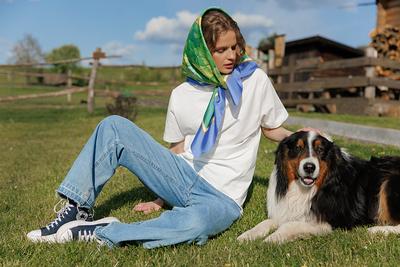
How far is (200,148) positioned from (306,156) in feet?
2.75

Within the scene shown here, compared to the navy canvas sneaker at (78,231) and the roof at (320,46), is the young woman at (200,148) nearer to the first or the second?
the navy canvas sneaker at (78,231)

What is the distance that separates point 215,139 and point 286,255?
1.10 metres

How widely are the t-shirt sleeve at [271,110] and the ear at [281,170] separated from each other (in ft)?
0.70

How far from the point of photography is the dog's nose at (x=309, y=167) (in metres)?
3.52

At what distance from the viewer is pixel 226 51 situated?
3660 mm

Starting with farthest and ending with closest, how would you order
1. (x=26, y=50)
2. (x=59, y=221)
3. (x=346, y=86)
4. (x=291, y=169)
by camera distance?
(x=26, y=50) < (x=346, y=86) < (x=291, y=169) < (x=59, y=221)

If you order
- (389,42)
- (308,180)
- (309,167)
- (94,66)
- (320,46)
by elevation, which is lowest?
(308,180)

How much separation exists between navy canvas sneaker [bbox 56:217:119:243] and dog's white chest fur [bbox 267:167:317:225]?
4.70 feet

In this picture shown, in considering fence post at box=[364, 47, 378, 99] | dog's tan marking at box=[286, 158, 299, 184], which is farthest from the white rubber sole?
fence post at box=[364, 47, 378, 99]

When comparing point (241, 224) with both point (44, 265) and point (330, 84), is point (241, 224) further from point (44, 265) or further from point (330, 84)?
point (330, 84)

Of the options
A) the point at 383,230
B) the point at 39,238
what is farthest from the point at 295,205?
the point at 39,238

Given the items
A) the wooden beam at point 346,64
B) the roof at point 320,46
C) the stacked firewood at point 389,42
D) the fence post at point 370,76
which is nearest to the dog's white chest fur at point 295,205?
the fence post at point 370,76

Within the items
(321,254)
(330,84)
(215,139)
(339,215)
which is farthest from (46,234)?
(330,84)

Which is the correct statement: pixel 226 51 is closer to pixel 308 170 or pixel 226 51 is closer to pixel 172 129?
pixel 172 129
